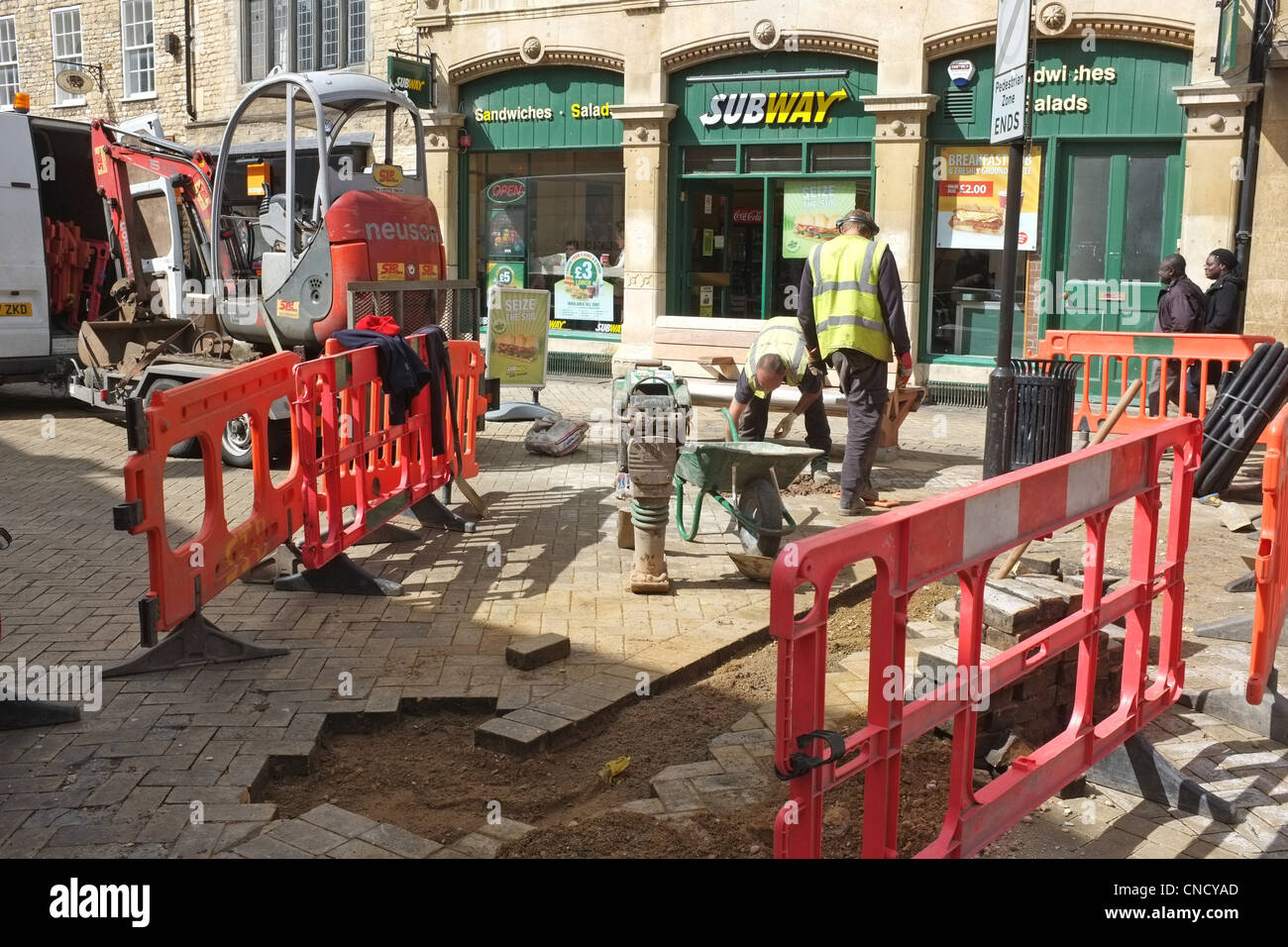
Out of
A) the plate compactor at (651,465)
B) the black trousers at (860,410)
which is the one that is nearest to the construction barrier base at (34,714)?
the plate compactor at (651,465)

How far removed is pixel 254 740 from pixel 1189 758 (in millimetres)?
3437

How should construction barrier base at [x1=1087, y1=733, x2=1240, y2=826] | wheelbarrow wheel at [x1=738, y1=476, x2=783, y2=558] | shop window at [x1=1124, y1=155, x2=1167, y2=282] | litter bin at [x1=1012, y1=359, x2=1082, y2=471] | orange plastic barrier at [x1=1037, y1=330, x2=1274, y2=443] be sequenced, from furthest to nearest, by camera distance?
shop window at [x1=1124, y1=155, x2=1167, y2=282] → orange plastic barrier at [x1=1037, y1=330, x2=1274, y2=443] → litter bin at [x1=1012, y1=359, x2=1082, y2=471] → wheelbarrow wheel at [x1=738, y1=476, x2=783, y2=558] → construction barrier base at [x1=1087, y1=733, x2=1240, y2=826]

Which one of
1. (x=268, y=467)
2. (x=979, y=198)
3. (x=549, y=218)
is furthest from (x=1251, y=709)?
(x=549, y=218)

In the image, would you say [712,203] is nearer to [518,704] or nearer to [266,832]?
[518,704]

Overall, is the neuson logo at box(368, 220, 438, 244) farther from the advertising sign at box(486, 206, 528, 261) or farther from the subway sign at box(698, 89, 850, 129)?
the advertising sign at box(486, 206, 528, 261)

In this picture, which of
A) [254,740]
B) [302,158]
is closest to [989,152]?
[302,158]

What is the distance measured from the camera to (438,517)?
838cm

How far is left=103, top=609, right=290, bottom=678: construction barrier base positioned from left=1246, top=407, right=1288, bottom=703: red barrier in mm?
4086

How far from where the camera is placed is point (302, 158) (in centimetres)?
1673

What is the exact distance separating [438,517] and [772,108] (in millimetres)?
9508

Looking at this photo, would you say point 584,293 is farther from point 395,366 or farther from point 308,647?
point 308,647

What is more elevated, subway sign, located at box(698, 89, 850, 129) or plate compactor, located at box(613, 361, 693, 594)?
subway sign, located at box(698, 89, 850, 129)

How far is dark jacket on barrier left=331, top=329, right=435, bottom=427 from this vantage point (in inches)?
277
